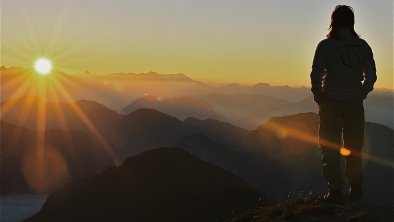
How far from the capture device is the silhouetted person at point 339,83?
371 inches

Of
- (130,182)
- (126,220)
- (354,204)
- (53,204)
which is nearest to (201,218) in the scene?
(126,220)

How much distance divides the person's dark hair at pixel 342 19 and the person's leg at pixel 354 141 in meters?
1.40

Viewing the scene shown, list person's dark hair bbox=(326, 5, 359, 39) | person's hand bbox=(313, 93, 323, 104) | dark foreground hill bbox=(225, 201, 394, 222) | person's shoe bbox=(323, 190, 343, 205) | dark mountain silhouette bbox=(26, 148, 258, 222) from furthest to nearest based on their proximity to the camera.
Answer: dark mountain silhouette bbox=(26, 148, 258, 222) < person's shoe bbox=(323, 190, 343, 205) < person's hand bbox=(313, 93, 323, 104) < person's dark hair bbox=(326, 5, 359, 39) < dark foreground hill bbox=(225, 201, 394, 222)

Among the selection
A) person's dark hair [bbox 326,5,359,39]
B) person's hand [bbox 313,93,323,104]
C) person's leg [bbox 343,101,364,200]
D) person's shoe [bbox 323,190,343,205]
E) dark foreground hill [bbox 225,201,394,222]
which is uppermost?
person's dark hair [bbox 326,5,359,39]

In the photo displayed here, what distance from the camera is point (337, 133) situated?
9.62 meters

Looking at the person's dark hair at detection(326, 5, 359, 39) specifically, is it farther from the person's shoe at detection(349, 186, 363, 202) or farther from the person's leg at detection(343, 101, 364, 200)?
the person's shoe at detection(349, 186, 363, 202)

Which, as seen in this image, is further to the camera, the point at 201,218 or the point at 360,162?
the point at 201,218

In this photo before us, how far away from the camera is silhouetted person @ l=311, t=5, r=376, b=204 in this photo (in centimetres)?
942

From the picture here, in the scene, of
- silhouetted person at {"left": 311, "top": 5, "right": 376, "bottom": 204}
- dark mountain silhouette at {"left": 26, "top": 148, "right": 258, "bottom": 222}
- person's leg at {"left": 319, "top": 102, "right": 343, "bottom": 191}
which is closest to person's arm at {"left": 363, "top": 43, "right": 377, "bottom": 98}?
silhouetted person at {"left": 311, "top": 5, "right": 376, "bottom": 204}

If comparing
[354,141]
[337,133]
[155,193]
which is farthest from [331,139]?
[155,193]

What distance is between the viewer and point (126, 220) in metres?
111

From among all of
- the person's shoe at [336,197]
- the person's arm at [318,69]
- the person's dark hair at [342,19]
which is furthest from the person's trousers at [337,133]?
the person's dark hair at [342,19]

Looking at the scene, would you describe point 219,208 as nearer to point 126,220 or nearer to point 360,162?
point 126,220

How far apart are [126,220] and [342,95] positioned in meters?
106
